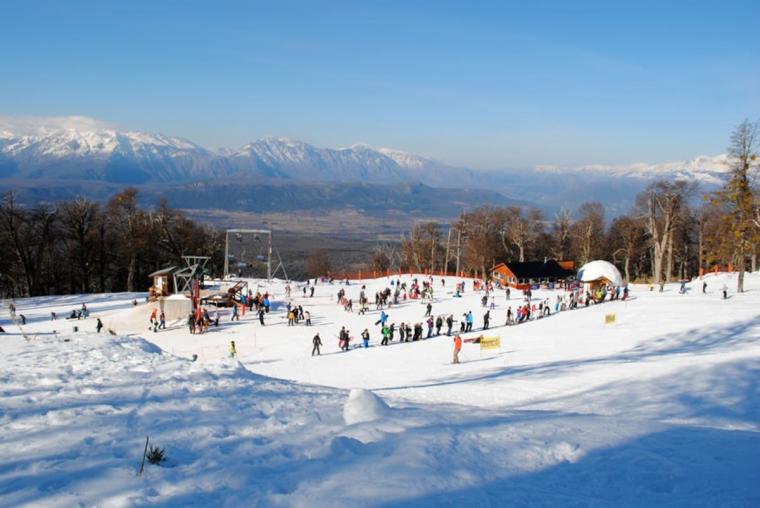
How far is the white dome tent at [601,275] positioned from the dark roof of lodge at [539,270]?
3.59 m

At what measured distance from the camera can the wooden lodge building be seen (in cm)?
5000

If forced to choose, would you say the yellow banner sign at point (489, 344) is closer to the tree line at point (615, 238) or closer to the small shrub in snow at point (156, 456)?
the small shrub in snow at point (156, 456)

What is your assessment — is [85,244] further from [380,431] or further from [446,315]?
[380,431]

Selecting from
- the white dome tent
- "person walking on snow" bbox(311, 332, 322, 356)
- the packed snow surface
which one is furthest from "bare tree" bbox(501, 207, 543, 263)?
the packed snow surface

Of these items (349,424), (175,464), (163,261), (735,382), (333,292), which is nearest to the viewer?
(175,464)

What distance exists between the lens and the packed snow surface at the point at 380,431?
6.30 metres

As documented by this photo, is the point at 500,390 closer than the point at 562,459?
No

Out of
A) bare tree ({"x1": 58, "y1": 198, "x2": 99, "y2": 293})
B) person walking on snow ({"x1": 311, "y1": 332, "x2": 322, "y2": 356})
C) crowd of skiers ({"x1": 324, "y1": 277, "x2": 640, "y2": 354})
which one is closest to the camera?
person walking on snow ({"x1": 311, "y1": 332, "x2": 322, "y2": 356})

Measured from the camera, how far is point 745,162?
110 feet

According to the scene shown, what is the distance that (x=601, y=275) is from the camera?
46094mm

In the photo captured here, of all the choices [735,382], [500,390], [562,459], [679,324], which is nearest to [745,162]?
[679,324]

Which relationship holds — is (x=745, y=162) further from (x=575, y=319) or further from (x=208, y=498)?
(x=208, y=498)

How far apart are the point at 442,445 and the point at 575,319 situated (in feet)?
80.7

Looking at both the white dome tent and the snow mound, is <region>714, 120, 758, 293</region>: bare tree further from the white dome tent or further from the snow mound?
the snow mound
